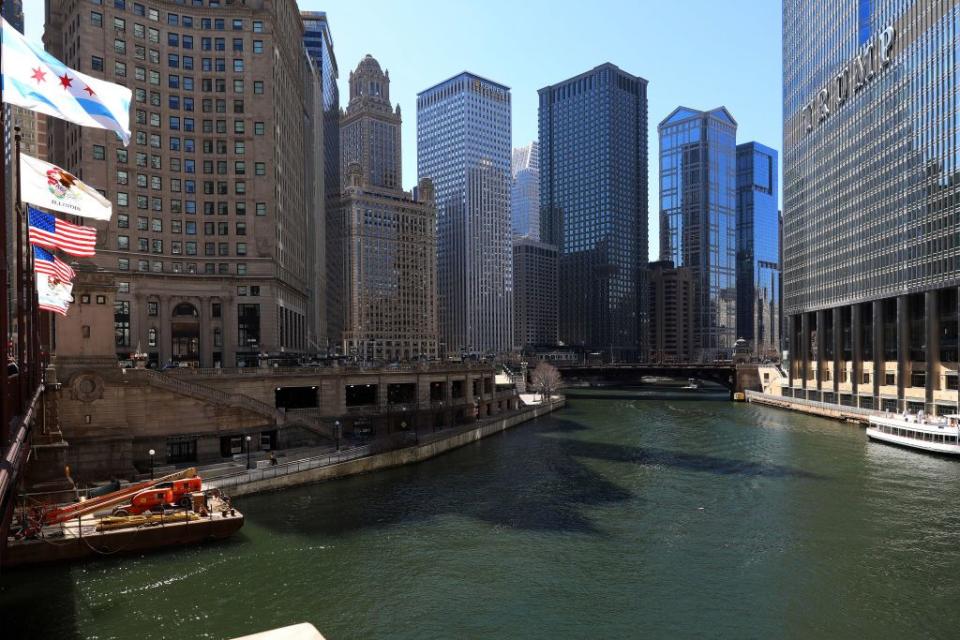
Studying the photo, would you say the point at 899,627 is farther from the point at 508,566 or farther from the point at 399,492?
the point at 399,492

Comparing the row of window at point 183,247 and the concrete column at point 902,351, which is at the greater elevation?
the row of window at point 183,247

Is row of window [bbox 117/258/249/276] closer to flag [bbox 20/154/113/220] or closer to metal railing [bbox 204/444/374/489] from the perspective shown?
metal railing [bbox 204/444/374/489]

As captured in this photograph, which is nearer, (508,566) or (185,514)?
(508,566)

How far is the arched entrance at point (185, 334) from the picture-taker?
327 ft

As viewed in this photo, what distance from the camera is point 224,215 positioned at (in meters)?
102

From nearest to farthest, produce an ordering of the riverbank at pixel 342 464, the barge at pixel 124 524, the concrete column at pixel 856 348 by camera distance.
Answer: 1. the barge at pixel 124 524
2. the riverbank at pixel 342 464
3. the concrete column at pixel 856 348

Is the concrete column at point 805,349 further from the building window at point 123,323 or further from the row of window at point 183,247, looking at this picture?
the building window at point 123,323

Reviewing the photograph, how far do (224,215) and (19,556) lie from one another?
7165 cm

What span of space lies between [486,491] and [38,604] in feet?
115

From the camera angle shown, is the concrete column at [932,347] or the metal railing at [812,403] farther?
the metal railing at [812,403]

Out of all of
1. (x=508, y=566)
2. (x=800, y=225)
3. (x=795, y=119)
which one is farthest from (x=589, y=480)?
(x=795, y=119)

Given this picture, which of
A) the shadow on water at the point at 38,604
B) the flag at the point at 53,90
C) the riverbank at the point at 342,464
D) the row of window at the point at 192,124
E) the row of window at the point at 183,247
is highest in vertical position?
the row of window at the point at 192,124

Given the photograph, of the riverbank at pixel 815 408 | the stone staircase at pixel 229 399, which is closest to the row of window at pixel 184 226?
the stone staircase at pixel 229 399

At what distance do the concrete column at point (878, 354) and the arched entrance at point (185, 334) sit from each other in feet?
379
